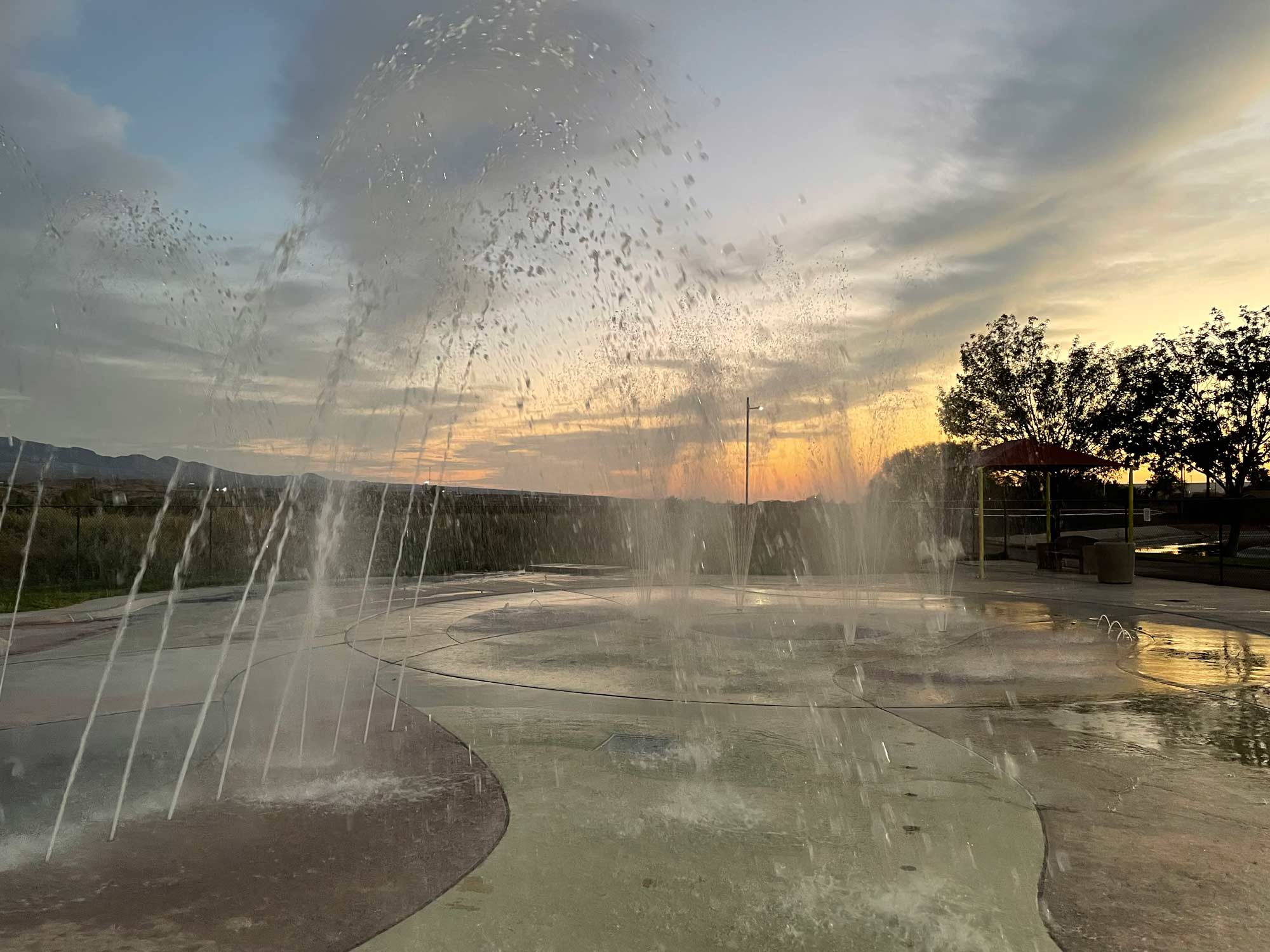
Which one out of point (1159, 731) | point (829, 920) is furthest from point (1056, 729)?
point (829, 920)

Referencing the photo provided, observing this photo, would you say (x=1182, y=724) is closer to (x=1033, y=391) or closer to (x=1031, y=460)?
(x=1031, y=460)

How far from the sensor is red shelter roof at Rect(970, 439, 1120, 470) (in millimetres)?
23891

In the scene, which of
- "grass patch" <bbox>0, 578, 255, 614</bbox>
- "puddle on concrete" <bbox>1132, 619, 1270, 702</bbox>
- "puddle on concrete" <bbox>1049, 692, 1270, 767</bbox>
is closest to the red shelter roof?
"puddle on concrete" <bbox>1132, 619, 1270, 702</bbox>

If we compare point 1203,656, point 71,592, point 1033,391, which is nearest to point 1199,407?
→ point 1033,391

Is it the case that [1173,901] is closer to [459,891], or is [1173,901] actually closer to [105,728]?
[459,891]

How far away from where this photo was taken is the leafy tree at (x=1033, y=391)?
33.2 meters

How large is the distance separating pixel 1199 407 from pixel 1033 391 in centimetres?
569

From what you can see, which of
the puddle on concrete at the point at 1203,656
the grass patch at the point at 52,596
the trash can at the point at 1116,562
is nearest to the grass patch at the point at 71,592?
the grass patch at the point at 52,596

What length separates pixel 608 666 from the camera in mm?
9562

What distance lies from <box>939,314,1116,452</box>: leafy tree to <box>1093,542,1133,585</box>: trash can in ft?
46.8

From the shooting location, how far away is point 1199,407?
107 ft

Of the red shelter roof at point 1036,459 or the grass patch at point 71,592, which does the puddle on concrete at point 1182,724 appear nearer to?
the grass patch at point 71,592

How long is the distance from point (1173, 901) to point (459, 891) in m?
3.08

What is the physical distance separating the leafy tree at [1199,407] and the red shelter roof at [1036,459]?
31.2 ft
